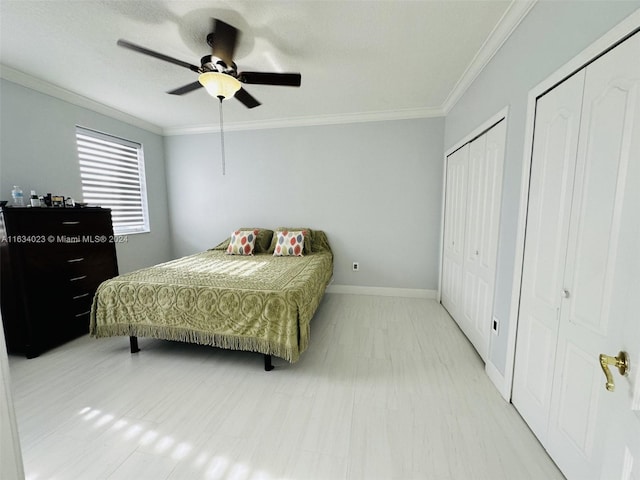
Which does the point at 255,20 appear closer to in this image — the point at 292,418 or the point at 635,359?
the point at 635,359

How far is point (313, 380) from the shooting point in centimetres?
187

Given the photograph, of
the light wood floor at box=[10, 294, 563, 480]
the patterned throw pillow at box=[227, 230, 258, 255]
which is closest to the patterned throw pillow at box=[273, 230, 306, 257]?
the patterned throw pillow at box=[227, 230, 258, 255]

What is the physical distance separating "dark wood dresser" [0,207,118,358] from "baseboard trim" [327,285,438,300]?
282 cm

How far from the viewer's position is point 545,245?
53.6 inches

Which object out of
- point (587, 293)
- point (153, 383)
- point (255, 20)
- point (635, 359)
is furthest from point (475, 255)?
point (153, 383)

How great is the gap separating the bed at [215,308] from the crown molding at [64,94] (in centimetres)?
208

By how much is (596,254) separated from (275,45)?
7.79ft

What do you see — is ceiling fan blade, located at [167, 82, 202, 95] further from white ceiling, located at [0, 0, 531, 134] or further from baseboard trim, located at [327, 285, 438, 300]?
baseboard trim, located at [327, 285, 438, 300]

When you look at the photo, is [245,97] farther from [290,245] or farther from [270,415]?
[270,415]

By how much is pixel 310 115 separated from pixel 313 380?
3.17m

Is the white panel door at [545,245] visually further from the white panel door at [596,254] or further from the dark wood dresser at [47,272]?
the dark wood dresser at [47,272]

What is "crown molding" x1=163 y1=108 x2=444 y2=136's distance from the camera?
3.26 meters

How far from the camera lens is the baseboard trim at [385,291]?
3486 mm

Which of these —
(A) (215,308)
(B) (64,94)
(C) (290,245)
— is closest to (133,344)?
(A) (215,308)
